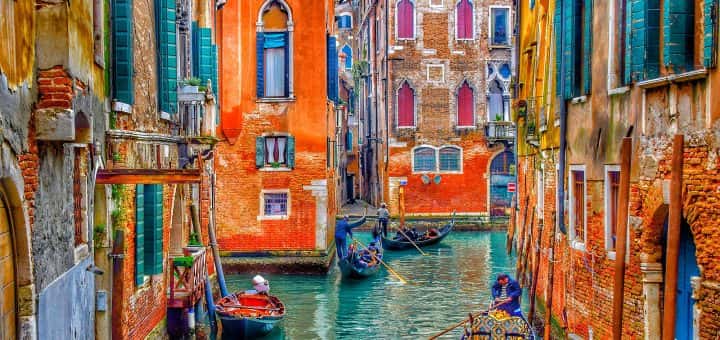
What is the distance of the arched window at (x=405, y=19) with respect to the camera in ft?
93.5

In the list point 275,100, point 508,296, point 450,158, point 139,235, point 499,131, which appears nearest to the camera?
point 139,235

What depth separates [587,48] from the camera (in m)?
9.16

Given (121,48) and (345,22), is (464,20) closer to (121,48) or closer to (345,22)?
(345,22)

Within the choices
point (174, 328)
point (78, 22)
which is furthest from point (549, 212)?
point (78, 22)

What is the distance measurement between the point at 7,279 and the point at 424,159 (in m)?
24.3

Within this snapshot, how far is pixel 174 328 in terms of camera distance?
10984mm

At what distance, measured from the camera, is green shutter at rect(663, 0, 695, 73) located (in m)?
6.59

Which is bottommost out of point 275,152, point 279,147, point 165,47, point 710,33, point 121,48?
point 275,152

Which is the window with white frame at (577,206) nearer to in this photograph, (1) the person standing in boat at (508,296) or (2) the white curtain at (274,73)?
(1) the person standing in boat at (508,296)

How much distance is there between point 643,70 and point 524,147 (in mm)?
8857

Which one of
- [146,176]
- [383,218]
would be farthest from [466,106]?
[146,176]

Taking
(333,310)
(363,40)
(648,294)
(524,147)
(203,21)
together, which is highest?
(363,40)

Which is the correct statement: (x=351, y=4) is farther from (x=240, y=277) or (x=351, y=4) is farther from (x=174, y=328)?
(x=174, y=328)

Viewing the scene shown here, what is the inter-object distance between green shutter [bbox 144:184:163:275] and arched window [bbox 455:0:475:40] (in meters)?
20.5
